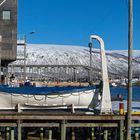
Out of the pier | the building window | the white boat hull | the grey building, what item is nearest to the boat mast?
the pier

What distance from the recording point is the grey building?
64.9m

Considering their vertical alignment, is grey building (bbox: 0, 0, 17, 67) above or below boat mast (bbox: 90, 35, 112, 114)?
above

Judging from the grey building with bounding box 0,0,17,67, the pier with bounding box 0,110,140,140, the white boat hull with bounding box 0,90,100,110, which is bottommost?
the pier with bounding box 0,110,140,140

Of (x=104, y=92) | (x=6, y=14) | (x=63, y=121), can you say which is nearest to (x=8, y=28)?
(x=6, y=14)

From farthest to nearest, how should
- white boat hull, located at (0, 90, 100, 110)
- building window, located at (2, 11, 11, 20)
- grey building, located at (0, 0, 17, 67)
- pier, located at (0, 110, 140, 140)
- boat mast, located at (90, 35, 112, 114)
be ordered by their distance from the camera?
building window, located at (2, 11, 11, 20) < grey building, located at (0, 0, 17, 67) < white boat hull, located at (0, 90, 100, 110) < boat mast, located at (90, 35, 112, 114) < pier, located at (0, 110, 140, 140)

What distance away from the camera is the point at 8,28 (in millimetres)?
65375

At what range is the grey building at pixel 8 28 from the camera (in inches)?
2554

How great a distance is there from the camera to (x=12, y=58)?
65.4 m

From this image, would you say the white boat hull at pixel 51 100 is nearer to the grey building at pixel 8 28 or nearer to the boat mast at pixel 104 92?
the boat mast at pixel 104 92

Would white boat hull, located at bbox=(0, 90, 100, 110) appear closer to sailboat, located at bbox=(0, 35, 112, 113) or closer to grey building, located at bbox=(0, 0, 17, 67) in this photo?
sailboat, located at bbox=(0, 35, 112, 113)

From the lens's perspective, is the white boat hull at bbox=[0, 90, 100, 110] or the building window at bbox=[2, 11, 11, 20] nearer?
the white boat hull at bbox=[0, 90, 100, 110]

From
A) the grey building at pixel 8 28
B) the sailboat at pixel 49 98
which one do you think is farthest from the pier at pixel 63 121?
the grey building at pixel 8 28

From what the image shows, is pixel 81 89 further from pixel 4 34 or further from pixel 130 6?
pixel 4 34

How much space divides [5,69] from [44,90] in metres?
Answer: 47.9
